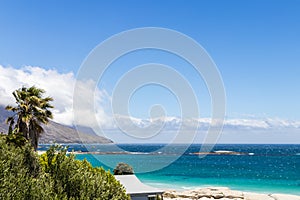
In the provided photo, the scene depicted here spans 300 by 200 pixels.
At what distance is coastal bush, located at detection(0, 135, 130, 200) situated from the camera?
35.4 feet

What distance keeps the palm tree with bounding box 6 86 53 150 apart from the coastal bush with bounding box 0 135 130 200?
8.16 meters

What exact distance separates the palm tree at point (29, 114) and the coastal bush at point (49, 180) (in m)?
8.16

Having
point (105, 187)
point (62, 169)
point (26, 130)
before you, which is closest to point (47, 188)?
point (62, 169)

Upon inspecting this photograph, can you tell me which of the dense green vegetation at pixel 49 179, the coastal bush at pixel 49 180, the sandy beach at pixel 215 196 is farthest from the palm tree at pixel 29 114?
the sandy beach at pixel 215 196

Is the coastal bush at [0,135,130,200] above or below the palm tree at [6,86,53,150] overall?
below

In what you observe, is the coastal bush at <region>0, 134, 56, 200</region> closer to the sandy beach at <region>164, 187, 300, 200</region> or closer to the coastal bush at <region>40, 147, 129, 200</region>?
the coastal bush at <region>40, 147, 129, 200</region>

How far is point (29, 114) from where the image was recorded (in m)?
24.0

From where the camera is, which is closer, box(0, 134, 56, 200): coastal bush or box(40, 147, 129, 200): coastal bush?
box(0, 134, 56, 200): coastal bush

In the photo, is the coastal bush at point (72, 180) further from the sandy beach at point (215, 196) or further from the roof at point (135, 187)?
the sandy beach at point (215, 196)

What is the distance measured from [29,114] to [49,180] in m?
13.1

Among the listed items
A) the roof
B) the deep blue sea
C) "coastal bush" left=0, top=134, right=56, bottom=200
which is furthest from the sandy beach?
"coastal bush" left=0, top=134, right=56, bottom=200

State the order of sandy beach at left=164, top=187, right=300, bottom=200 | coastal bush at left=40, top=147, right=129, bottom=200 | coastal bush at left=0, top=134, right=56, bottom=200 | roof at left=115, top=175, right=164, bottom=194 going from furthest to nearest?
sandy beach at left=164, top=187, right=300, bottom=200 < roof at left=115, top=175, right=164, bottom=194 < coastal bush at left=40, top=147, right=129, bottom=200 < coastal bush at left=0, top=134, right=56, bottom=200

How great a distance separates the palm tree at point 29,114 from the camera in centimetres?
2347

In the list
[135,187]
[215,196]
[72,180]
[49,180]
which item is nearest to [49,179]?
[49,180]
